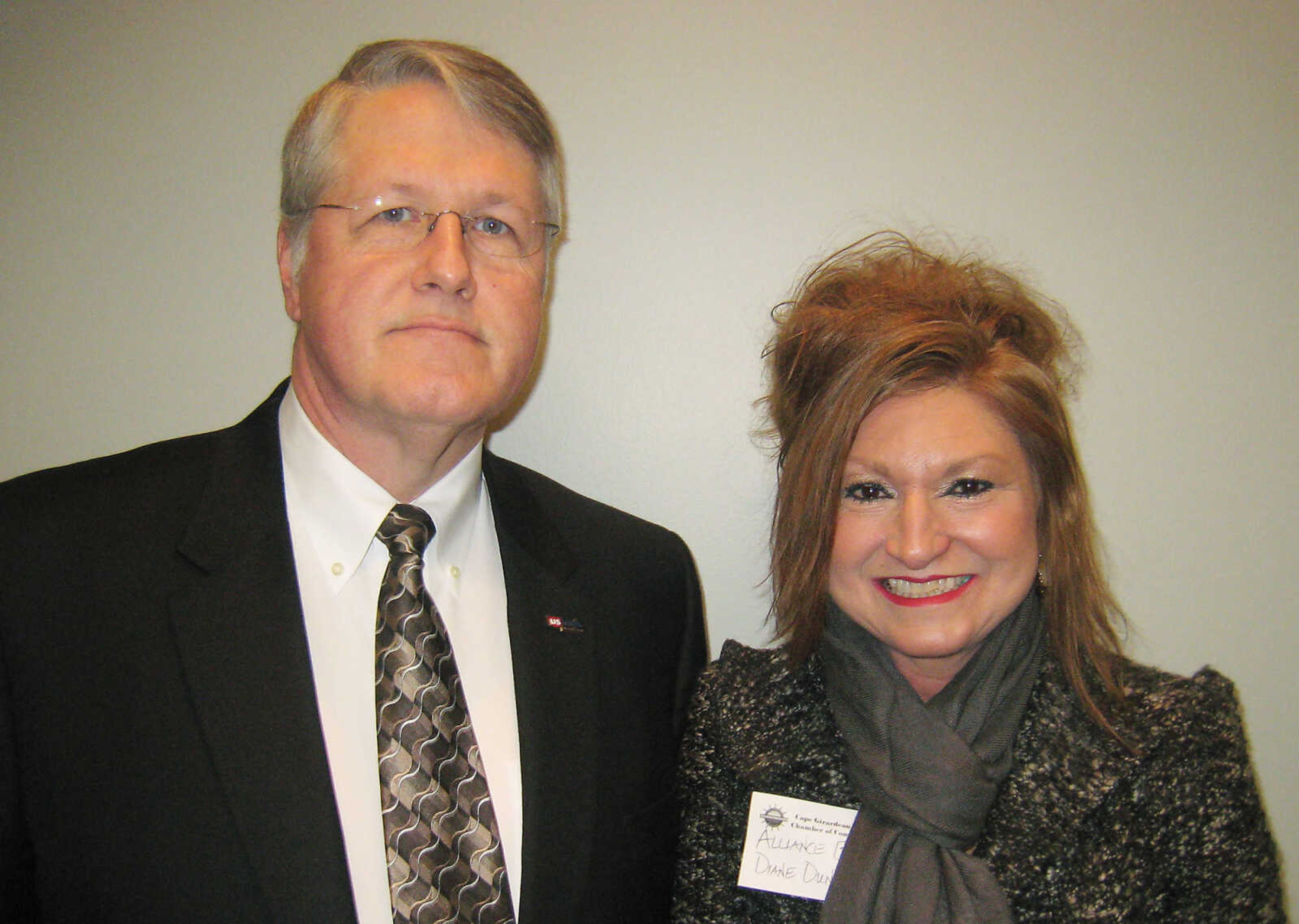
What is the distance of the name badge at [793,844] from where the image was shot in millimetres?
1625

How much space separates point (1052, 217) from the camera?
2.15 metres

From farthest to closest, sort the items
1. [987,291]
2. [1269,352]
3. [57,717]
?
[1269,352] → [987,291] → [57,717]

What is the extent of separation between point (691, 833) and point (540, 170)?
1.28 m

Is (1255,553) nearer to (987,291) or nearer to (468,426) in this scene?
(987,291)

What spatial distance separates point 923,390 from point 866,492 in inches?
8.4

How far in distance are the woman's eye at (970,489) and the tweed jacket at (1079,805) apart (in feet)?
1.23

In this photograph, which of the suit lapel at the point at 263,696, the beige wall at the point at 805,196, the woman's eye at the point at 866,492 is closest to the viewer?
the suit lapel at the point at 263,696

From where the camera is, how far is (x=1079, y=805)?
60.4 inches

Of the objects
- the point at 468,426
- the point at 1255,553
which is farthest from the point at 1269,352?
the point at 468,426

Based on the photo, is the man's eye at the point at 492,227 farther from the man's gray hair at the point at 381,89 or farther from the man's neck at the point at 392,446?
the man's neck at the point at 392,446

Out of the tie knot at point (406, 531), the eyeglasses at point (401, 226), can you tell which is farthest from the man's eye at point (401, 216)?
the tie knot at point (406, 531)

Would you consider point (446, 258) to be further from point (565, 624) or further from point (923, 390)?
point (923, 390)

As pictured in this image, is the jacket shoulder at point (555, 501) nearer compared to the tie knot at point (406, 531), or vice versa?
the tie knot at point (406, 531)

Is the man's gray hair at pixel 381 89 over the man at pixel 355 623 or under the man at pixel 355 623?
over
